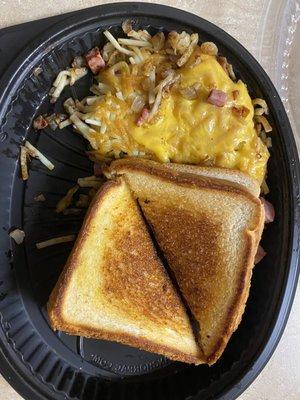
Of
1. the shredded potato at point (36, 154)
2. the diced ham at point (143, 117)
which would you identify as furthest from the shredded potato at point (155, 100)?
the shredded potato at point (36, 154)

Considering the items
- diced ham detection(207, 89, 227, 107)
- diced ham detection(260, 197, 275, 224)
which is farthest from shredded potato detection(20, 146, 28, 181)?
diced ham detection(260, 197, 275, 224)

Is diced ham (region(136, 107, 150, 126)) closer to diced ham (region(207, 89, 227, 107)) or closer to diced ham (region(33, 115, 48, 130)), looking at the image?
diced ham (region(207, 89, 227, 107))

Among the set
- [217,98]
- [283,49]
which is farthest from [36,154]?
[283,49]

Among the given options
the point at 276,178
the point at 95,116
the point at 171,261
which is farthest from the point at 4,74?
the point at 276,178

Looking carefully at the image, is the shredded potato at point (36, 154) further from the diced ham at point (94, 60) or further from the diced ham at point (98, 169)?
the diced ham at point (94, 60)

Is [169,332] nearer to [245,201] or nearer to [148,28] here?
[245,201]

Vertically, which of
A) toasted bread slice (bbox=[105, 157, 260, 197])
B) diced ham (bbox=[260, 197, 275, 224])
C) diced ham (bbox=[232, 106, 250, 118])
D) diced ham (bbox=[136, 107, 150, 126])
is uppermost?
diced ham (bbox=[136, 107, 150, 126])

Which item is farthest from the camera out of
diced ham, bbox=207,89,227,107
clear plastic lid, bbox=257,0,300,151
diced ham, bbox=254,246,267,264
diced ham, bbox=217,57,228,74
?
clear plastic lid, bbox=257,0,300,151
